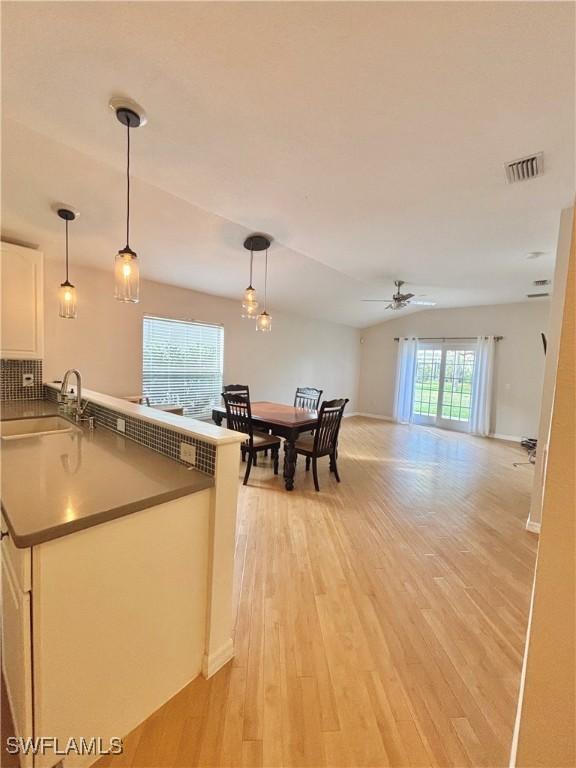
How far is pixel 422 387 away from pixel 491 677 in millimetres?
6648

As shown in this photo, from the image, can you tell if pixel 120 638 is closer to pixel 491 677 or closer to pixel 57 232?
pixel 491 677

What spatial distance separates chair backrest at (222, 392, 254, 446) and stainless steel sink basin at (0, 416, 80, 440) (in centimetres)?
158

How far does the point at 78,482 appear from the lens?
4.00 feet

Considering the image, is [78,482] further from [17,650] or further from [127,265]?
[127,265]

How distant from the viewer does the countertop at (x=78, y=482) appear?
95cm

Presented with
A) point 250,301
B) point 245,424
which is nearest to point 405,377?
point 245,424

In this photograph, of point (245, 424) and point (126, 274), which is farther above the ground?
point (126, 274)

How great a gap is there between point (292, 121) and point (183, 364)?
363 centimetres

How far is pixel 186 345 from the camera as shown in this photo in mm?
4730

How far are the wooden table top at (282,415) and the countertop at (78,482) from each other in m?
1.90

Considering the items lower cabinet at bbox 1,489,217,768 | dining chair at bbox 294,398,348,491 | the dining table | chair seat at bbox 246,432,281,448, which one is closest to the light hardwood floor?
lower cabinet at bbox 1,489,217,768

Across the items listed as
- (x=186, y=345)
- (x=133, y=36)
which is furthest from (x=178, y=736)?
(x=186, y=345)

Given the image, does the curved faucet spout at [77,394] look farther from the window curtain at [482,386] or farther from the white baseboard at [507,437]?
the white baseboard at [507,437]

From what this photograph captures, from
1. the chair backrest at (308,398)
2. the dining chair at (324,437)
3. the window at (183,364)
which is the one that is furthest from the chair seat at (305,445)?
the window at (183,364)
